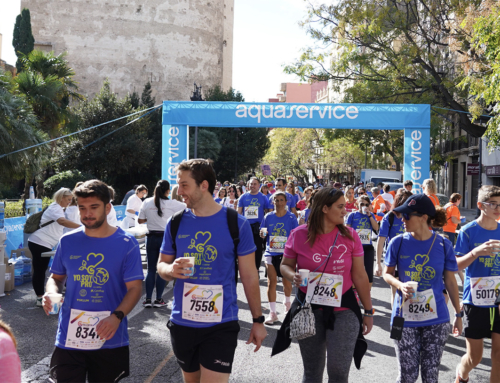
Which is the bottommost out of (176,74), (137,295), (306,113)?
(137,295)

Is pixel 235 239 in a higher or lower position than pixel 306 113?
lower

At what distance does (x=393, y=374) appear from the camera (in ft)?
17.3

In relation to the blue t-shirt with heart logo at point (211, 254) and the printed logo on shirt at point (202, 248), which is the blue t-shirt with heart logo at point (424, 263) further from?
the printed logo on shirt at point (202, 248)

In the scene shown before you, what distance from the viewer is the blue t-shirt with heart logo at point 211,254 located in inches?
134

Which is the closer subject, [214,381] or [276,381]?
[214,381]

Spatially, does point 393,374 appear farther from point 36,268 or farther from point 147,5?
point 147,5

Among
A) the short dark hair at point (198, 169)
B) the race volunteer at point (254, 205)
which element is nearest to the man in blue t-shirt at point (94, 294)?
the short dark hair at point (198, 169)

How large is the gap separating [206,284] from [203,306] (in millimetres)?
138

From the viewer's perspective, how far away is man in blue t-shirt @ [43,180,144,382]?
10.7 ft

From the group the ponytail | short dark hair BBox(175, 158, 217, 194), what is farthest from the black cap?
the ponytail

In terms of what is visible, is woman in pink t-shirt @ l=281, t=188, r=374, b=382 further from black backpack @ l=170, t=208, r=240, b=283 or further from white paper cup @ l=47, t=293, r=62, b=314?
white paper cup @ l=47, t=293, r=62, b=314

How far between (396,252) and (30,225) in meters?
5.75

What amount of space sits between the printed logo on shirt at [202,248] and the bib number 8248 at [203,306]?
0.82 feet

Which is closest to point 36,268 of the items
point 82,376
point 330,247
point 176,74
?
point 82,376
